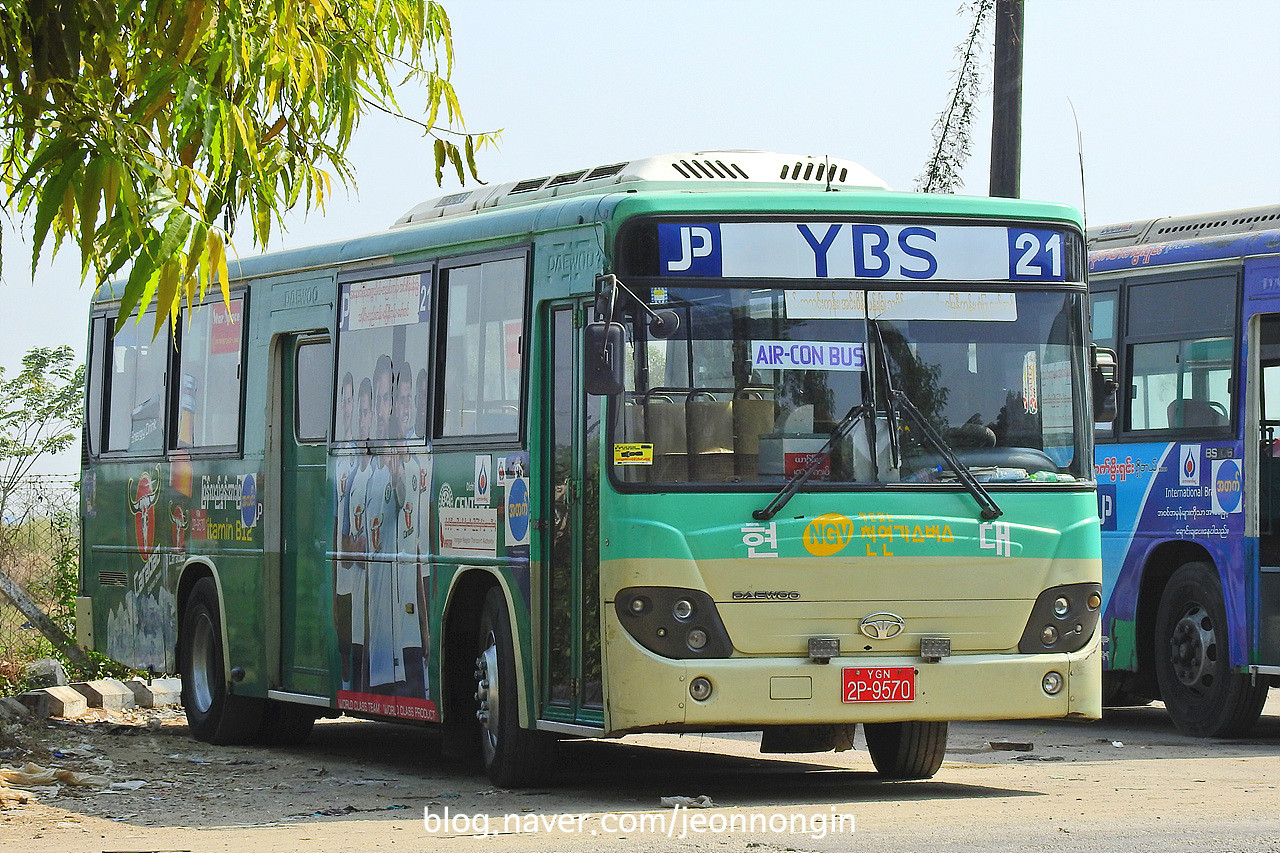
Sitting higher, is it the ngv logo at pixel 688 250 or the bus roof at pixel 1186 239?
the bus roof at pixel 1186 239

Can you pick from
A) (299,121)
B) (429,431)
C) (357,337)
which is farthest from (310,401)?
(299,121)

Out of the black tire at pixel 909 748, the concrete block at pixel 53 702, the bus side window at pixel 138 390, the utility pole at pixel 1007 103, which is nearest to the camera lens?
the black tire at pixel 909 748

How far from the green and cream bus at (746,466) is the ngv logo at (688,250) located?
0.04ft

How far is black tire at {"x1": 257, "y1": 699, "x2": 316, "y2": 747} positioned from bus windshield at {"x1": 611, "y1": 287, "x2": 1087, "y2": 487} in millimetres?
5399

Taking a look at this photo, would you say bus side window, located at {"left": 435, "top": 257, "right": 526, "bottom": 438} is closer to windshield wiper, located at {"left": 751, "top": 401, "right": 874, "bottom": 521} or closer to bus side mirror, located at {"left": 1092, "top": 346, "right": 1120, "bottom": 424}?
windshield wiper, located at {"left": 751, "top": 401, "right": 874, "bottom": 521}

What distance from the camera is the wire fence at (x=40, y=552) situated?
18.6m

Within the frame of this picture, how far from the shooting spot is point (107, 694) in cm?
→ 1689

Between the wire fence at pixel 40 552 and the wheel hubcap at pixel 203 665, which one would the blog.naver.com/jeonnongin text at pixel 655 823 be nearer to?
the wheel hubcap at pixel 203 665

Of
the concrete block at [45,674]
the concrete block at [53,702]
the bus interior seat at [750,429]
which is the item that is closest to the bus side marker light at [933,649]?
the bus interior seat at [750,429]

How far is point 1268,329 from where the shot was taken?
1499 centimetres

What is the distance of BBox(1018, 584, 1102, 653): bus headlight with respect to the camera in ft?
36.0

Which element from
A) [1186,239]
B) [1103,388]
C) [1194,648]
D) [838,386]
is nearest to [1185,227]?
[1186,239]

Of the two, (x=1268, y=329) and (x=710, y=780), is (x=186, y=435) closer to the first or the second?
(x=710, y=780)

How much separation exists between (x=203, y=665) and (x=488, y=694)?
4.26 metres
